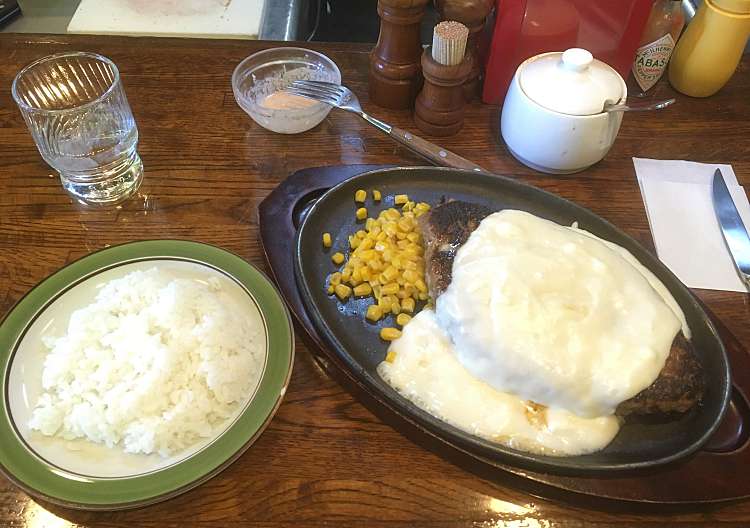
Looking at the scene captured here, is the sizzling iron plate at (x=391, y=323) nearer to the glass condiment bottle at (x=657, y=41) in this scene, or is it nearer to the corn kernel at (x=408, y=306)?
the corn kernel at (x=408, y=306)

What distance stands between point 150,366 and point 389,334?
0.54 meters

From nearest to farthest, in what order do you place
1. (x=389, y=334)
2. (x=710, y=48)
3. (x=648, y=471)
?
(x=648, y=471), (x=389, y=334), (x=710, y=48)

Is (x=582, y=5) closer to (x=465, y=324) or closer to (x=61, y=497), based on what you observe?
(x=465, y=324)

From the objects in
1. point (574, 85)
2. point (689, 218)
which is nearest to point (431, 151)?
point (574, 85)

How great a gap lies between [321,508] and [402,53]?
1.42 meters

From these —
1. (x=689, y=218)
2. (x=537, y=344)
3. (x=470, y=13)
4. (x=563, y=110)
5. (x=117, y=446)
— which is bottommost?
(x=117, y=446)

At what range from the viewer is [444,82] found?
1884 mm

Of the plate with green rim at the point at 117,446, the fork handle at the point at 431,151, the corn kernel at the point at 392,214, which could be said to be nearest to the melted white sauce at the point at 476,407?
the plate with green rim at the point at 117,446

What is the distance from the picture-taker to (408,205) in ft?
5.61

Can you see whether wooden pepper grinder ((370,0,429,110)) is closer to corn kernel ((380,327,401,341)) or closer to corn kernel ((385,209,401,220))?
corn kernel ((385,209,401,220))

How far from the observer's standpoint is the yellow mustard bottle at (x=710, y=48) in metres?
2.01

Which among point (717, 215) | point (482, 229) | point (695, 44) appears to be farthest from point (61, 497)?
point (695, 44)

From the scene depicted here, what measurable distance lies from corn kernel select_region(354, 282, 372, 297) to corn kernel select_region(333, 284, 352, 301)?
0.02 meters

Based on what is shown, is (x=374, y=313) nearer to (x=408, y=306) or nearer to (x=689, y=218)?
(x=408, y=306)
